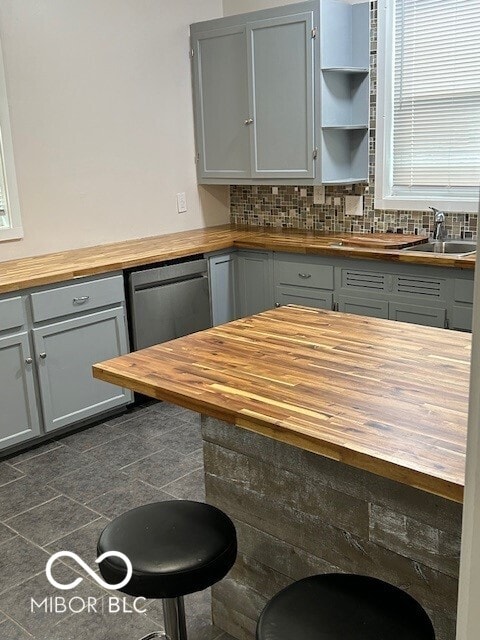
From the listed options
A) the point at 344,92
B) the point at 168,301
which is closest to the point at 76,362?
the point at 168,301

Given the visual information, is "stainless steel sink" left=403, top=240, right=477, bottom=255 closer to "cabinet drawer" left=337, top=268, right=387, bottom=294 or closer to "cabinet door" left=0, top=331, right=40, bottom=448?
"cabinet drawer" left=337, top=268, right=387, bottom=294

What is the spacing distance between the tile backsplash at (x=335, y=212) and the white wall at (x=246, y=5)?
0.74 meters

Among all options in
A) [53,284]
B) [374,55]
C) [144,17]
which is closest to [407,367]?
[53,284]

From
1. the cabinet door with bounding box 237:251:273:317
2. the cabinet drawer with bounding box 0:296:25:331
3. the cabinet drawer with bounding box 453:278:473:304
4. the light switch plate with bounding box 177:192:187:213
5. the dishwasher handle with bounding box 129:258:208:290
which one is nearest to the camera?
the cabinet drawer with bounding box 0:296:25:331

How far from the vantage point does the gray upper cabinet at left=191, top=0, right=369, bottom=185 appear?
414 cm

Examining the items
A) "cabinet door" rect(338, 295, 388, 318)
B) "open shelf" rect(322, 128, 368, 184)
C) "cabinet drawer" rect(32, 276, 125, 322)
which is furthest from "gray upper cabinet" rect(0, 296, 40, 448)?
"open shelf" rect(322, 128, 368, 184)

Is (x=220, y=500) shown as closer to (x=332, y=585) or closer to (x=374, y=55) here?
(x=332, y=585)

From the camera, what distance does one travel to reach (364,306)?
3.95 m

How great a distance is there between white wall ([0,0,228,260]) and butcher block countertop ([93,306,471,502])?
85.3 inches

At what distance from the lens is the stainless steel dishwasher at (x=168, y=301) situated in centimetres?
398

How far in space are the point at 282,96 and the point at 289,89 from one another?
0.07m

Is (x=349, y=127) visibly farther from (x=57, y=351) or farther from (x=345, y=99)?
(x=57, y=351)

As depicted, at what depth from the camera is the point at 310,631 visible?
→ 133 centimetres

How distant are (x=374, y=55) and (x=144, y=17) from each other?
1.51m
